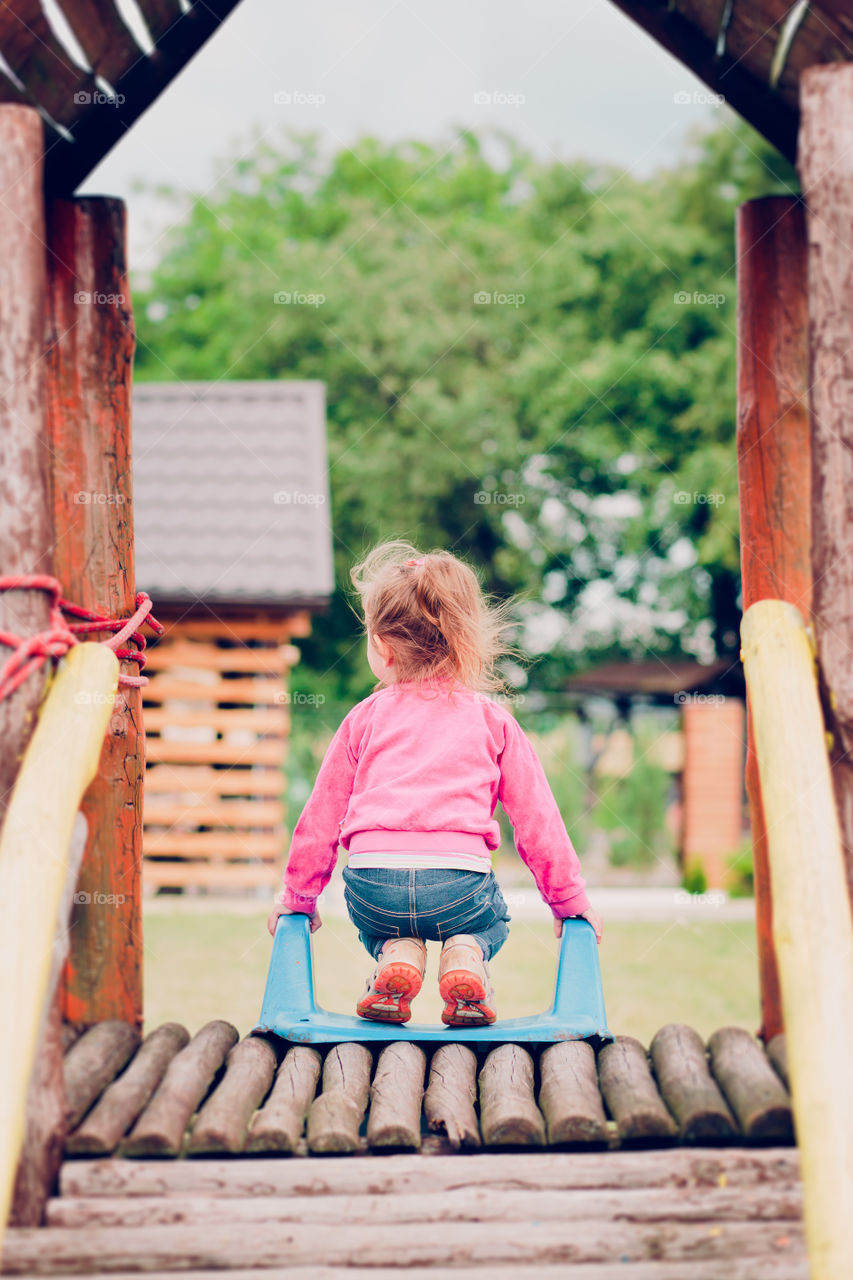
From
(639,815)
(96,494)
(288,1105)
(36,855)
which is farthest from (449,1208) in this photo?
(639,815)

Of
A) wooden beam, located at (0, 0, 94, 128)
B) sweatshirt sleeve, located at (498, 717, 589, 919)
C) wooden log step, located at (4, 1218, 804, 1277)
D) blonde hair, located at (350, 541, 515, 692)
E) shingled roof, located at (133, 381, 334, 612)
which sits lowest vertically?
wooden log step, located at (4, 1218, 804, 1277)

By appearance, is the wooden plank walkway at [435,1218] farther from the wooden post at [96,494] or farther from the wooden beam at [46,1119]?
the wooden post at [96,494]

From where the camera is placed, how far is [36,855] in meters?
1.69

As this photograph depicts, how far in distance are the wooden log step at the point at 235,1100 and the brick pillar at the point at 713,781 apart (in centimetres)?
887

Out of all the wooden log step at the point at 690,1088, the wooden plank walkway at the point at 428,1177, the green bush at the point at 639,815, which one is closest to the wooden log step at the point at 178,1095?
the wooden plank walkway at the point at 428,1177

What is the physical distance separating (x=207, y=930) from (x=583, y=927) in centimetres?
518

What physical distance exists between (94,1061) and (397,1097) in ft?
1.94

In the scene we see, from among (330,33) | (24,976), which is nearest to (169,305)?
(330,33)

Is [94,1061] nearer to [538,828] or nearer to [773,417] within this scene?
[538,828]

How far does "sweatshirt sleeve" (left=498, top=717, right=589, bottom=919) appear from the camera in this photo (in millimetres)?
2598

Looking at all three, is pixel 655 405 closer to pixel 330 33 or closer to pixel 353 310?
pixel 353 310

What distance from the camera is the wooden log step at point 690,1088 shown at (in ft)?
6.14

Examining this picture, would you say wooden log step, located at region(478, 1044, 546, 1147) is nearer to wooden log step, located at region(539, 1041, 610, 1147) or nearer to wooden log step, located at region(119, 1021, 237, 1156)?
wooden log step, located at region(539, 1041, 610, 1147)

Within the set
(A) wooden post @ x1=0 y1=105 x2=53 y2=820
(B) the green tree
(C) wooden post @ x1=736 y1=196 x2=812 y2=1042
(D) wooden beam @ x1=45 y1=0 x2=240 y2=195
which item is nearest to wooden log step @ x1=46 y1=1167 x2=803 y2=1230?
(A) wooden post @ x1=0 y1=105 x2=53 y2=820
